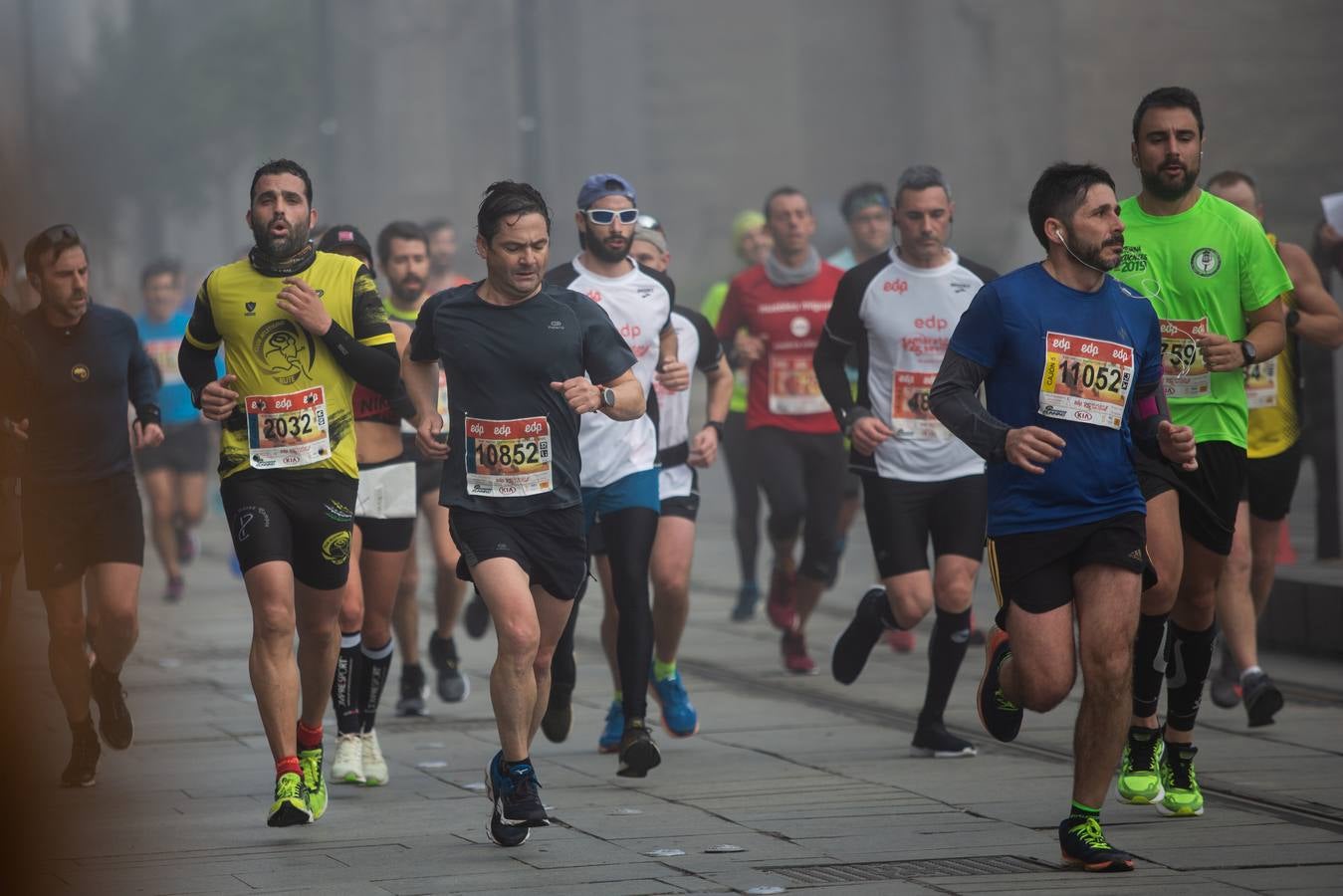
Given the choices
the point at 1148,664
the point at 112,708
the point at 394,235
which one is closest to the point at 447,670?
the point at 394,235

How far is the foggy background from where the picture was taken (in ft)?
16.3

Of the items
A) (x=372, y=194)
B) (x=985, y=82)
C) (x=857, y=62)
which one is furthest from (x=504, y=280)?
(x=372, y=194)

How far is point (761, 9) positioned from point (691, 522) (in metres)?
30.3

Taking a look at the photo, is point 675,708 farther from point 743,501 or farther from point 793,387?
point 743,501

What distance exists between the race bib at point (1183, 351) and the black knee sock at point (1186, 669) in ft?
2.37

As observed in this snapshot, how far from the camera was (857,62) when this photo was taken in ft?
121

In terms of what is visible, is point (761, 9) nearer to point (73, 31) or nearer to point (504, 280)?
point (504, 280)

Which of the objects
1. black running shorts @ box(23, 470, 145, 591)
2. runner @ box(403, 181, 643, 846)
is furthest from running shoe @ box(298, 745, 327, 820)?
black running shorts @ box(23, 470, 145, 591)

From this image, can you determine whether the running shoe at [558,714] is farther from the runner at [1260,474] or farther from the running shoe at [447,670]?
the runner at [1260,474]

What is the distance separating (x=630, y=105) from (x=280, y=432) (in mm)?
34258

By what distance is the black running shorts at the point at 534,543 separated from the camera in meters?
6.36

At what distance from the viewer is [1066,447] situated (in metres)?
5.66

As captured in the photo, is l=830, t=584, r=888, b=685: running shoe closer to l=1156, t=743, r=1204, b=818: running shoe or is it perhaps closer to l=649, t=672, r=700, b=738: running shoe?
l=649, t=672, r=700, b=738: running shoe

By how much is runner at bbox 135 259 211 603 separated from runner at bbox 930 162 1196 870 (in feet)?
31.4
